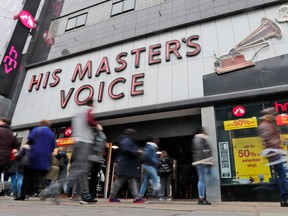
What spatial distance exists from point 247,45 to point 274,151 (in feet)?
18.3

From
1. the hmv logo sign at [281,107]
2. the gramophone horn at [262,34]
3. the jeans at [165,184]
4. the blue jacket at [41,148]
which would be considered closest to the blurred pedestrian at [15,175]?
the blue jacket at [41,148]

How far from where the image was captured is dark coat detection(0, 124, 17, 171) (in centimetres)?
480

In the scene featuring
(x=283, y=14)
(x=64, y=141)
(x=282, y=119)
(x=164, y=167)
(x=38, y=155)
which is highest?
(x=283, y=14)

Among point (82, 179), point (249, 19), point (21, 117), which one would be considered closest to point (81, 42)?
point (21, 117)

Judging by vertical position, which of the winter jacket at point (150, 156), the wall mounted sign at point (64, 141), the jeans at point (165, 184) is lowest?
the jeans at point (165, 184)

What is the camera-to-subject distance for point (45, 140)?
199 inches

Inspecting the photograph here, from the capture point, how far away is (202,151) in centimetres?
564

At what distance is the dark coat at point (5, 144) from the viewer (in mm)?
4801

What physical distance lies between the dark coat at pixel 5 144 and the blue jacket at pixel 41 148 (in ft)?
1.28

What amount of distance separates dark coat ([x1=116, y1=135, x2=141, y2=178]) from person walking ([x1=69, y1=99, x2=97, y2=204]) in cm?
112

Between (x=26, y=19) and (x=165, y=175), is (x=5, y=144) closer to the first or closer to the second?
(x=165, y=175)

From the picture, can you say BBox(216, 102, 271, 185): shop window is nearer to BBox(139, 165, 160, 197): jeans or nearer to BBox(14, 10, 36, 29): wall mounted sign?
BBox(139, 165, 160, 197): jeans

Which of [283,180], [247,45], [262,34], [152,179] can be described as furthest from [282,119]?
[152,179]

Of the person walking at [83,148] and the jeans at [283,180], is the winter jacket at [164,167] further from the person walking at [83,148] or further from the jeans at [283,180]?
the jeans at [283,180]
